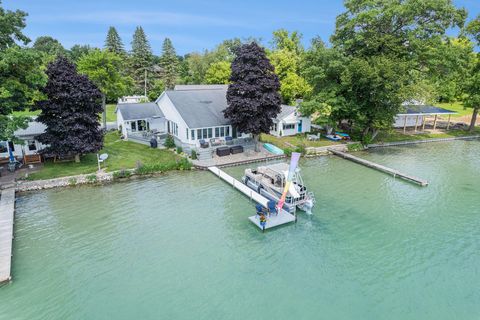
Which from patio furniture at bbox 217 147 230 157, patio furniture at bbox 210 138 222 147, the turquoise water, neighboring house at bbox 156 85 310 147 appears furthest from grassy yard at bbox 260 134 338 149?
the turquoise water

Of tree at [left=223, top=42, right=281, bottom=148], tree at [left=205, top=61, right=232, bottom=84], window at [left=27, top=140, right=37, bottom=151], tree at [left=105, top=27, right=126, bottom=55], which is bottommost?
window at [left=27, top=140, right=37, bottom=151]

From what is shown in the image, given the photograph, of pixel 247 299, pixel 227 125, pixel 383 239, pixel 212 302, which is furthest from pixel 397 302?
pixel 227 125

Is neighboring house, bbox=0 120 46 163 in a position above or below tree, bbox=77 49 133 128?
below

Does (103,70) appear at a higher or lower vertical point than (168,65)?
lower

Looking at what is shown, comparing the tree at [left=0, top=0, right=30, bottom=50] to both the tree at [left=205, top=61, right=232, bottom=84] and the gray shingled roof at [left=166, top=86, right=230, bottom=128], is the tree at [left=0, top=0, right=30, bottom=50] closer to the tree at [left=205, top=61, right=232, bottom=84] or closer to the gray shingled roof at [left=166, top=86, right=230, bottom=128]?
the gray shingled roof at [left=166, top=86, right=230, bottom=128]

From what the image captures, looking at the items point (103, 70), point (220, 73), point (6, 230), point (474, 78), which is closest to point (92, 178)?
point (6, 230)

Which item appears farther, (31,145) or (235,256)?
(31,145)

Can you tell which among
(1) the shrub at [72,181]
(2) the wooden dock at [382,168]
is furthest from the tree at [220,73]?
(1) the shrub at [72,181]

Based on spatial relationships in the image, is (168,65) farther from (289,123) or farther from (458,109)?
(458,109)
